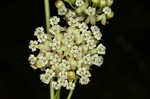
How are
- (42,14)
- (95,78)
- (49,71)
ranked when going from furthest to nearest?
1. (95,78)
2. (42,14)
3. (49,71)

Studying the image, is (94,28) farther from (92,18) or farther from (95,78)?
(95,78)

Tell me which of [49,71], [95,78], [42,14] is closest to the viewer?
[49,71]

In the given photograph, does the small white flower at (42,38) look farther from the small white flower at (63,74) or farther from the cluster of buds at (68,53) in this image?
the small white flower at (63,74)

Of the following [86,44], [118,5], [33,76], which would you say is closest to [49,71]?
[86,44]

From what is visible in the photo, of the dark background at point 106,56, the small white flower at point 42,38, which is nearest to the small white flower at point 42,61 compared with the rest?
the small white flower at point 42,38

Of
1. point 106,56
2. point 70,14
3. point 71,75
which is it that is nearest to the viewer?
point 71,75

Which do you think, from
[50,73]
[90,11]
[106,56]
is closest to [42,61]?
[50,73]

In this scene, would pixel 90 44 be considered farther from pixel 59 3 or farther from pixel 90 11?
pixel 59 3

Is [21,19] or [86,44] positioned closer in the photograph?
[86,44]
